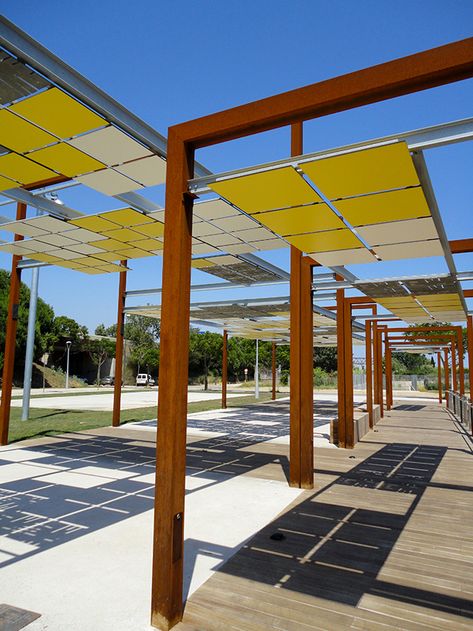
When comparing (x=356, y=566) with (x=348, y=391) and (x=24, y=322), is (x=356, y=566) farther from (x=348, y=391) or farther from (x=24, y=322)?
(x=24, y=322)

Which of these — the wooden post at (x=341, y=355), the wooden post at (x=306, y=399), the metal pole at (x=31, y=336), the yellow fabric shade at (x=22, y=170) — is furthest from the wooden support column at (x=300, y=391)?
the metal pole at (x=31, y=336)

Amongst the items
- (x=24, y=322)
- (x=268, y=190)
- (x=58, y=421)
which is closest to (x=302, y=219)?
(x=268, y=190)

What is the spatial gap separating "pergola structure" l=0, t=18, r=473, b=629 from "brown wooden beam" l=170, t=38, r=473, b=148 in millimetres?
10

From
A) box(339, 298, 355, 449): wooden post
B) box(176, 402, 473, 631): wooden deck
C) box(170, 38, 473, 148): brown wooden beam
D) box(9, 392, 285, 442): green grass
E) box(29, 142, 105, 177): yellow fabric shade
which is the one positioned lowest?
box(9, 392, 285, 442): green grass

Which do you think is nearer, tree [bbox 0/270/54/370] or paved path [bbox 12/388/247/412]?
paved path [bbox 12/388/247/412]

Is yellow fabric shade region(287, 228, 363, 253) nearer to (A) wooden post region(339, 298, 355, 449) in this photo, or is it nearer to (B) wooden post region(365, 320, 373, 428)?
(A) wooden post region(339, 298, 355, 449)

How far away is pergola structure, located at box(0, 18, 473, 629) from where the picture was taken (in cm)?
392

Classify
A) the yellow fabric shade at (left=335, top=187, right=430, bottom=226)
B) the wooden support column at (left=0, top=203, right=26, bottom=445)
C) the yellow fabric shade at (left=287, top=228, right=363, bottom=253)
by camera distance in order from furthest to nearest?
the wooden support column at (left=0, top=203, right=26, bottom=445)
the yellow fabric shade at (left=287, top=228, right=363, bottom=253)
the yellow fabric shade at (left=335, top=187, right=430, bottom=226)

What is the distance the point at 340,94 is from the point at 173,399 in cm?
292

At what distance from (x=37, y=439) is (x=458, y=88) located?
14471mm

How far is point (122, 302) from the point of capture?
60.0ft

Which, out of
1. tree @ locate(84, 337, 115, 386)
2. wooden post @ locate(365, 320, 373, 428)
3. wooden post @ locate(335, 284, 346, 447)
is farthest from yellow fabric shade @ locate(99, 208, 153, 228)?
tree @ locate(84, 337, 115, 386)

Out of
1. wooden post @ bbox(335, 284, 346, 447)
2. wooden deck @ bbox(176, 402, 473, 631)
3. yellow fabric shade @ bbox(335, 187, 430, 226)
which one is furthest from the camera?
wooden post @ bbox(335, 284, 346, 447)

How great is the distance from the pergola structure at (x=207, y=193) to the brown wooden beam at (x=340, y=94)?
1cm
